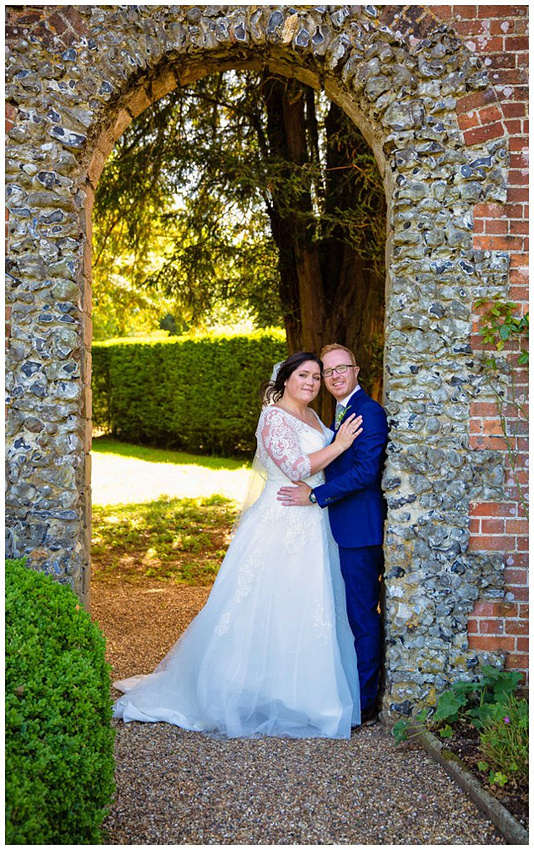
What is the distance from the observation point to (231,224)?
715 centimetres

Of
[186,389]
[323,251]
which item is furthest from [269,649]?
[186,389]

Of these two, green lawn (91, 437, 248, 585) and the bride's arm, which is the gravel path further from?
green lawn (91, 437, 248, 585)

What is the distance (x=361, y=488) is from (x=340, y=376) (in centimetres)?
71

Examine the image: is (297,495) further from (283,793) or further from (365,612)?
(283,793)

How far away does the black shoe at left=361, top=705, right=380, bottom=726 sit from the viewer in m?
4.02

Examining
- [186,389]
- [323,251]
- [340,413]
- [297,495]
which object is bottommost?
[297,495]

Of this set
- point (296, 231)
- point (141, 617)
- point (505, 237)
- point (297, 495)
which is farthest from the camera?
point (296, 231)

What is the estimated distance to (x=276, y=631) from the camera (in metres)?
4.11

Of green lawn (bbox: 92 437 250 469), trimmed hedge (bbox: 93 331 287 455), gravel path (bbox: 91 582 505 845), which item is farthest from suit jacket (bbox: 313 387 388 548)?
trimmed hedge (bbox: 93 331 287 455)

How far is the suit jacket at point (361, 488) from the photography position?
399 cm

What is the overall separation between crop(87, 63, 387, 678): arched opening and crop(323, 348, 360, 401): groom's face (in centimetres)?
209

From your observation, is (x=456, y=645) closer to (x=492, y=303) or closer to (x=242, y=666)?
(x=242, y=666)

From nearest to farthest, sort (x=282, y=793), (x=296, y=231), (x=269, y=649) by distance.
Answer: (x=282, y=793) → (x=269, y=649) → (x=296, y=231)

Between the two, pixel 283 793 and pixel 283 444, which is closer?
pixel 283 793
